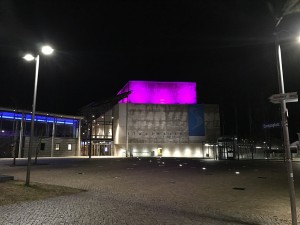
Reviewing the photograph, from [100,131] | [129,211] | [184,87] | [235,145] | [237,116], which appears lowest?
[129,211]

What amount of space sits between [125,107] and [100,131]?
8.42 meters

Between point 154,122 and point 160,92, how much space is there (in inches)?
327

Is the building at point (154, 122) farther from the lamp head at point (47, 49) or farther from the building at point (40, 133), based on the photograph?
the lamp head at point (47, 49)

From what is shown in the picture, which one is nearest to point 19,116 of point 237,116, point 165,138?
point 165,138

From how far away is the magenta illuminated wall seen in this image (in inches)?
2729

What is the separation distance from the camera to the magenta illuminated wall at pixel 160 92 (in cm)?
6931

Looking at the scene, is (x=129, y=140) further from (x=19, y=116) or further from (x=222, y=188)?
(x=222, y=188)

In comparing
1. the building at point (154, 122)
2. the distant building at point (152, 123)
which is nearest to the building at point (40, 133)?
the distant building at point (152, 123)

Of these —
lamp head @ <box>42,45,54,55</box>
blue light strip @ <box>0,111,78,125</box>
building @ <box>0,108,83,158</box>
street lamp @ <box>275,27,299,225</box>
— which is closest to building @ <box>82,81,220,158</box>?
building @ <box>0,108,83,158</box>

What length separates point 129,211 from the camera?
8.34 meters

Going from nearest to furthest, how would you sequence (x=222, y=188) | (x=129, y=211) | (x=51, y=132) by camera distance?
(x=129, y=211), (x=222, y=188), (x=51, y=132)

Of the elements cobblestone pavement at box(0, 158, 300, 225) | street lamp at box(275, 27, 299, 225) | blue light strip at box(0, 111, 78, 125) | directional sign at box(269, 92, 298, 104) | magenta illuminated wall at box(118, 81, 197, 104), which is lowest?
cobblestone pavement at box(0, 158, 300, 225)

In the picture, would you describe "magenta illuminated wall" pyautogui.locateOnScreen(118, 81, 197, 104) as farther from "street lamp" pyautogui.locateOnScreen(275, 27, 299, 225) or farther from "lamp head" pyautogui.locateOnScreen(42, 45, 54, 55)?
"street lamp" pyautogui.locateOnScreen(275, 27, 299, 225)

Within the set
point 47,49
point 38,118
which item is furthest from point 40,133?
point 47,49
